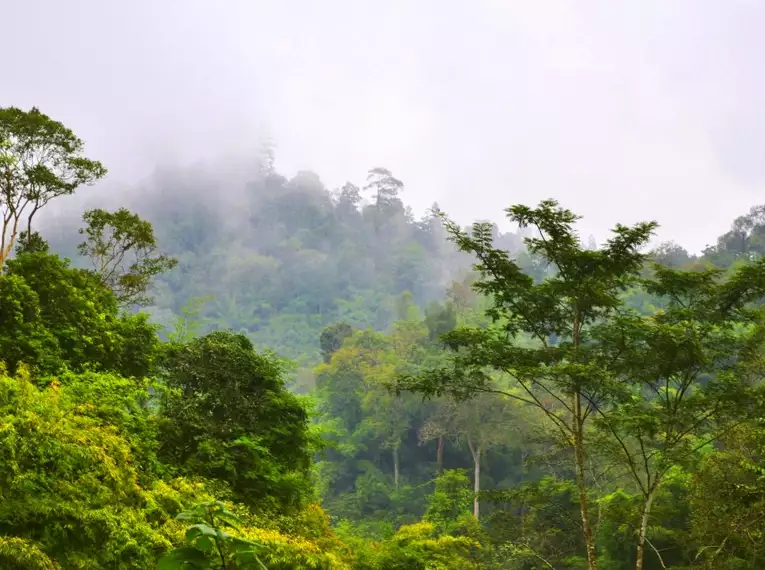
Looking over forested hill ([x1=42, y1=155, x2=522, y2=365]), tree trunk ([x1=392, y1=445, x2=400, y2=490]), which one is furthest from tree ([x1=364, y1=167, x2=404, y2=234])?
tree trunk ([x1=392, y1=445, x2=400, y2=490])

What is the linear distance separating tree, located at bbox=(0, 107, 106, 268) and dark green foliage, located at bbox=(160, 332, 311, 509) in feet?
19.4

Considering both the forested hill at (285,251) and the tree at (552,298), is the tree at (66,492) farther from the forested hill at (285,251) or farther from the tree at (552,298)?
the forested hill at (285,251)

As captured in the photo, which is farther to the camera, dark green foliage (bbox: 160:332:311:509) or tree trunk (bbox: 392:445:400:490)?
tree trunk (bbox: 392:445:400:490)

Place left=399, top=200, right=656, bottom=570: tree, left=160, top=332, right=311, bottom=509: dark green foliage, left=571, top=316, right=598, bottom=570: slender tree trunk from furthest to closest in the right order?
left=160, top=332, right=311, bottom=509: dark green foliage
left=399, top=200, right=656, bottom=570: tree
left=571, top=316, right=598, bottom=570: slender tree trunk

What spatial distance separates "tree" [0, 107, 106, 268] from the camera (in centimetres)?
1287

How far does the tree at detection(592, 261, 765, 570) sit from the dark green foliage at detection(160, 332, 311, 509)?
5.23 metres

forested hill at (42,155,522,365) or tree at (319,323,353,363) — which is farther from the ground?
forested hill at (42,155,522,365)

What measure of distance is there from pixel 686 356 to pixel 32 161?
14.0m

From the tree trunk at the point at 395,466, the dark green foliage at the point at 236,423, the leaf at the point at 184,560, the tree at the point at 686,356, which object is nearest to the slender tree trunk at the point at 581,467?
the tree at the point at 686,356

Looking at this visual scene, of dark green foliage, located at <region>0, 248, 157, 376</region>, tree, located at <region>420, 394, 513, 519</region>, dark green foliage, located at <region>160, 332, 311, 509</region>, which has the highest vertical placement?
tree, located at <region>420, 394, 513, 519</region>

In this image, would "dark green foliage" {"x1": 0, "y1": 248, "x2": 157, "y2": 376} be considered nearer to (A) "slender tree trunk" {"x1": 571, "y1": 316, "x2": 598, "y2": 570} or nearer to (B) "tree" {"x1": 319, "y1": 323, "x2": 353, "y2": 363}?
(A) "slender tree trunk" {"x1": 571, "y1": 316, "x2": 598, "y2": 570}

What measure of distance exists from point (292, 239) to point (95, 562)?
79.6m

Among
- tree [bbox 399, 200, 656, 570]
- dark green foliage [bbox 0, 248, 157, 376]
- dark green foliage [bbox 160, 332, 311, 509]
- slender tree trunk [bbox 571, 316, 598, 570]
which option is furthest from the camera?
dark green foliage [bbox 160, 332, 311, 509]

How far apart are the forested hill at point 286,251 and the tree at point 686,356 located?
55.1 m
